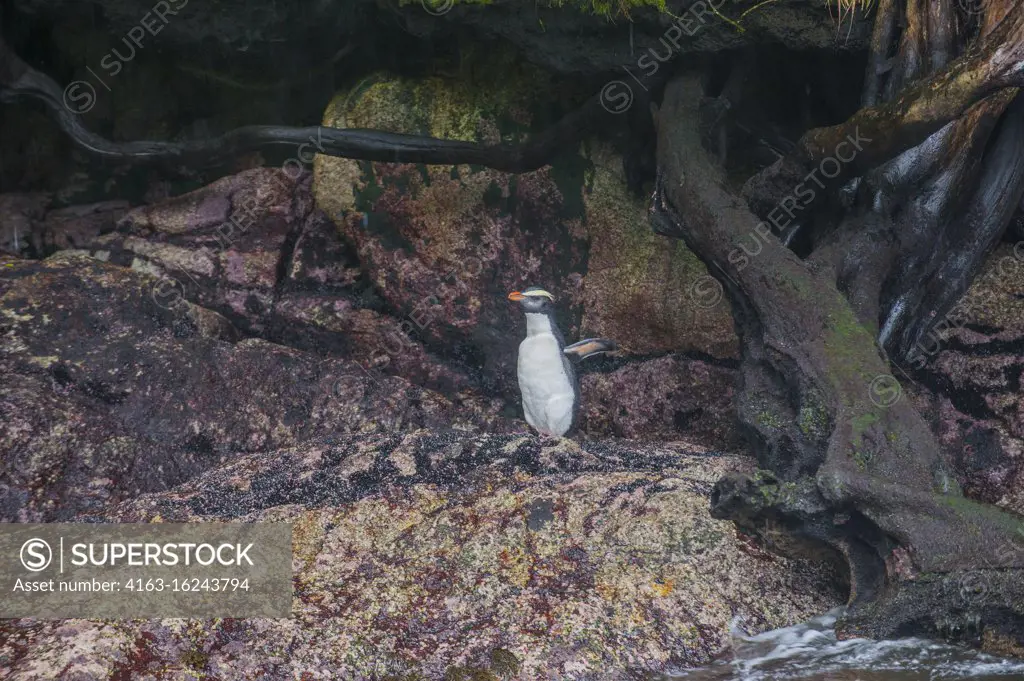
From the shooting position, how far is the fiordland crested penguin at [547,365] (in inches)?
233

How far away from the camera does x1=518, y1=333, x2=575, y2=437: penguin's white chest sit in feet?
19.4

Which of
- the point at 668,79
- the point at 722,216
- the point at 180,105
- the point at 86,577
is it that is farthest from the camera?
the point at 180,105

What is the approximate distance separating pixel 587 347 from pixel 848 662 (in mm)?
2887

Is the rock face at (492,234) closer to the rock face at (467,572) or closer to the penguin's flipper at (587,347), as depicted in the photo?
the penguin's flipper at (587,347)

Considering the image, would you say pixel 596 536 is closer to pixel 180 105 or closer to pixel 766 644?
pixel 766 644

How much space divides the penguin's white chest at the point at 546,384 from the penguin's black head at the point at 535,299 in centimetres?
17

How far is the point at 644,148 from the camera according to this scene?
620cm

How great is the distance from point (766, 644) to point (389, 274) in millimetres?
4001

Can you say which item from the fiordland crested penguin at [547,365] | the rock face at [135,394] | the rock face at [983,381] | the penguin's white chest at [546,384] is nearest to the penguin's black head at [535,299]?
the fiordland crested penguin at [547,365]

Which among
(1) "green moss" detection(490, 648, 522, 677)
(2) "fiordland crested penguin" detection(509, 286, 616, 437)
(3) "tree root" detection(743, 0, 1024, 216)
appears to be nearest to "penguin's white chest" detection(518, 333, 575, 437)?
(2) "fiordland crested penguin" detection(509, 286, 616, 437)

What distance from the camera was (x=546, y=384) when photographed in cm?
593

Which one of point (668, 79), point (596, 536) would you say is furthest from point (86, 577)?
point (668, 79)

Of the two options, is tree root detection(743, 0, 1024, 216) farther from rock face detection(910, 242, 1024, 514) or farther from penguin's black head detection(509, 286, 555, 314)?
penguin's black head detection(509, 286, 555, 314)

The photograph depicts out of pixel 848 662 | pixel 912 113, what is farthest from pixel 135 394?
pixel 912 113
